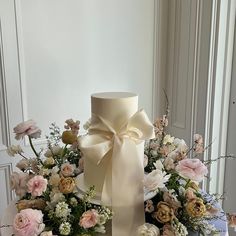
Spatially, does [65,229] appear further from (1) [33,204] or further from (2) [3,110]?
(2) [3,110]

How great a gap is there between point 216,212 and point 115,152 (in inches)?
12.6

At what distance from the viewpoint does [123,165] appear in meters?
0.83

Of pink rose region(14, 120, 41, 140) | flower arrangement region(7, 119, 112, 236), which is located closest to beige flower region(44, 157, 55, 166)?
flower arrangement region(7, 119, 112, 236)

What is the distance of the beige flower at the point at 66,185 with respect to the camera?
0.84m

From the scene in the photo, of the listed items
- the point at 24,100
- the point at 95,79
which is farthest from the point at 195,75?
the point at 24,100

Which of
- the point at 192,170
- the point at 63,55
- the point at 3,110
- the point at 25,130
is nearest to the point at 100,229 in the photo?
the point at 192,170

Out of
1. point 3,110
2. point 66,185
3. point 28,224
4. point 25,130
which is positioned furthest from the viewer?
point 3,110

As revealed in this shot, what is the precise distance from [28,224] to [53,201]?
103 mm

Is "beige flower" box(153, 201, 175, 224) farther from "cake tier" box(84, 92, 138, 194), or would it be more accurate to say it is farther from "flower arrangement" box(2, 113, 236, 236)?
"cake tier" box(84, 92, 138, 194)

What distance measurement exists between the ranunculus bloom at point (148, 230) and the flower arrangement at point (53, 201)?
0.28 ft

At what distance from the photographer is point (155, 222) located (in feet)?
2.74

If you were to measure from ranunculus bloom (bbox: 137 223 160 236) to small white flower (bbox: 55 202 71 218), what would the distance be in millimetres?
187

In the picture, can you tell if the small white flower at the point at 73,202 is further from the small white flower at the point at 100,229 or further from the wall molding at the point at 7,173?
the wall molding at the point at 7,173

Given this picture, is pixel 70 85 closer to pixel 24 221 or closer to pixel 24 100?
pixel 24 100
